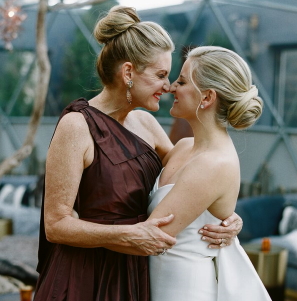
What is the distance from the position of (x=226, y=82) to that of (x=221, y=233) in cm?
53

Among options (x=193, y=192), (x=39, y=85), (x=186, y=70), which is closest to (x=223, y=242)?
(x=193, y=192)

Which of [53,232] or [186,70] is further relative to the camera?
[186,70]

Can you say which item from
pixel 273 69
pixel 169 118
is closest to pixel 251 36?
pixel 273 69

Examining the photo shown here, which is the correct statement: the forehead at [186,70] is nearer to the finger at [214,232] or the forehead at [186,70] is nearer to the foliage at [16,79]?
the finger at [214,232]

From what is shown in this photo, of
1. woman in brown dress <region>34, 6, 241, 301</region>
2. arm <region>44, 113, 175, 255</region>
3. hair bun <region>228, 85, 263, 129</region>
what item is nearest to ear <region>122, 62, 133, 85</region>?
woman in brown dress <region>34, 6, 241, 301</region>

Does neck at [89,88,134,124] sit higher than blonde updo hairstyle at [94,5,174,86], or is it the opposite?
blonde updo hairstyle at [94,5,174,86]

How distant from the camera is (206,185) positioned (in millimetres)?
1928

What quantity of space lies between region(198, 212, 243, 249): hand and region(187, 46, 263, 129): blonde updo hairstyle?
0.35 metres

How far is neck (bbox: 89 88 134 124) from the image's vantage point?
2176mm

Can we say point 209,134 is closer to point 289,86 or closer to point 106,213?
point 106,213

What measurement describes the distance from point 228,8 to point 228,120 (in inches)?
223

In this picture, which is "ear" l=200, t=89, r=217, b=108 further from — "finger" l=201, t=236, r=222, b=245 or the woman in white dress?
"finger" l=201, t=236, r=222, b=245

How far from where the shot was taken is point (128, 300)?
2.12 metres

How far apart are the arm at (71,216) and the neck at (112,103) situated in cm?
20
